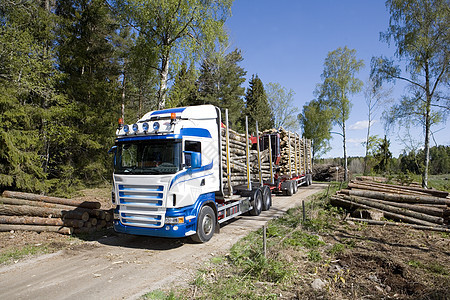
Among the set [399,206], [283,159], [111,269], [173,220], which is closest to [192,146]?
[173,220]

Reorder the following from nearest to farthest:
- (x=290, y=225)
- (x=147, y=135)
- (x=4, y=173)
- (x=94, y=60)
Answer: (x=147, y=135)
(x=290, y=225)
(x=4, y=173)
(x=94, y=60)

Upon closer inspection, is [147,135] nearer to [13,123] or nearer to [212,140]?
[212,140]

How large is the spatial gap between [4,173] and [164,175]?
8.22 m

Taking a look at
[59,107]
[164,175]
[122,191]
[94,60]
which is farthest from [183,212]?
[94,60]

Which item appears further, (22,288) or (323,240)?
(323,240)

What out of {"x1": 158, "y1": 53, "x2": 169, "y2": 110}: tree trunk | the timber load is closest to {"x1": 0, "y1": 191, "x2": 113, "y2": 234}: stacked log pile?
{"x1": 158, "y1": 53, "x2": 169, "y2": 110}: tree trunk

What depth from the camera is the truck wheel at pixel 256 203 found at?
10156 mm

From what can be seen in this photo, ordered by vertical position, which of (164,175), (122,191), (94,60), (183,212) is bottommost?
(183,212)

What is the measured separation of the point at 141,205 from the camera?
6.39m

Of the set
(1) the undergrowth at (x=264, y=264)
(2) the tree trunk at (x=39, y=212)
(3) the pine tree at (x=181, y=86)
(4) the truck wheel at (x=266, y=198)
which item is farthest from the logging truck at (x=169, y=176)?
(3) the pine tree at (x=181, y=86)

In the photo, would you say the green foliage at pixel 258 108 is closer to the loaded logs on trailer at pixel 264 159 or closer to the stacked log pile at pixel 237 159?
the loaded logs on trailer at pixel 264 159

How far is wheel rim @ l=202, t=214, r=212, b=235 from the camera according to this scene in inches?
279

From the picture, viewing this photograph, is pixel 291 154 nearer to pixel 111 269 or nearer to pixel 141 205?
pixel 141 205

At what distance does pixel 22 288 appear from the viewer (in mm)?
4699
